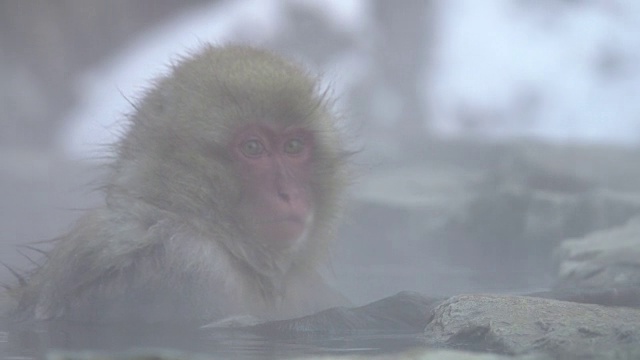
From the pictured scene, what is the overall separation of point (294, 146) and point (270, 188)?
239mm

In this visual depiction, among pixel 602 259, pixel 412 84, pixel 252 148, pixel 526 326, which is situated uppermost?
pixel 412 84

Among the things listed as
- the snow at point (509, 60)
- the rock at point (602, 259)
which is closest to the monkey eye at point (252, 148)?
the rock at point (602, 259)

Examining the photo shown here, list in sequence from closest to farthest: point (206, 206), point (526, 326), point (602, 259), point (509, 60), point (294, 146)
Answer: point (526, 326), point (206, 206), point (294, 146), point (602, 259), point (509, 60)

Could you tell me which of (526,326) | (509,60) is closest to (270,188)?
(526,326)

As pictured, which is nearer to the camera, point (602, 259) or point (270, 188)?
point (270, 188)

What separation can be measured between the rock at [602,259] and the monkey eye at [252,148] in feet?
5.33

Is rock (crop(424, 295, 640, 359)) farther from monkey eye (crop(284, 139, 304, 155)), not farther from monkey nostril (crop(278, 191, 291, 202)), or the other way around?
monkey eye (crop(284, 139, 304, 155))

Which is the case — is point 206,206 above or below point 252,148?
below

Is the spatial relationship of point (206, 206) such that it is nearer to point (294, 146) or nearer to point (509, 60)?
point (294, 146)

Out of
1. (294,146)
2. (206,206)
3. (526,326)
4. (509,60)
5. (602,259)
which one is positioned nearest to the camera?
(526,326)

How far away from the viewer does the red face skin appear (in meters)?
4.19

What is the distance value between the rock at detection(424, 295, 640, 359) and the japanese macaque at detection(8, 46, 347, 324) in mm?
910

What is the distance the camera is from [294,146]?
4383 mm

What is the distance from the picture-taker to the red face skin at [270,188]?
419 centimetres
